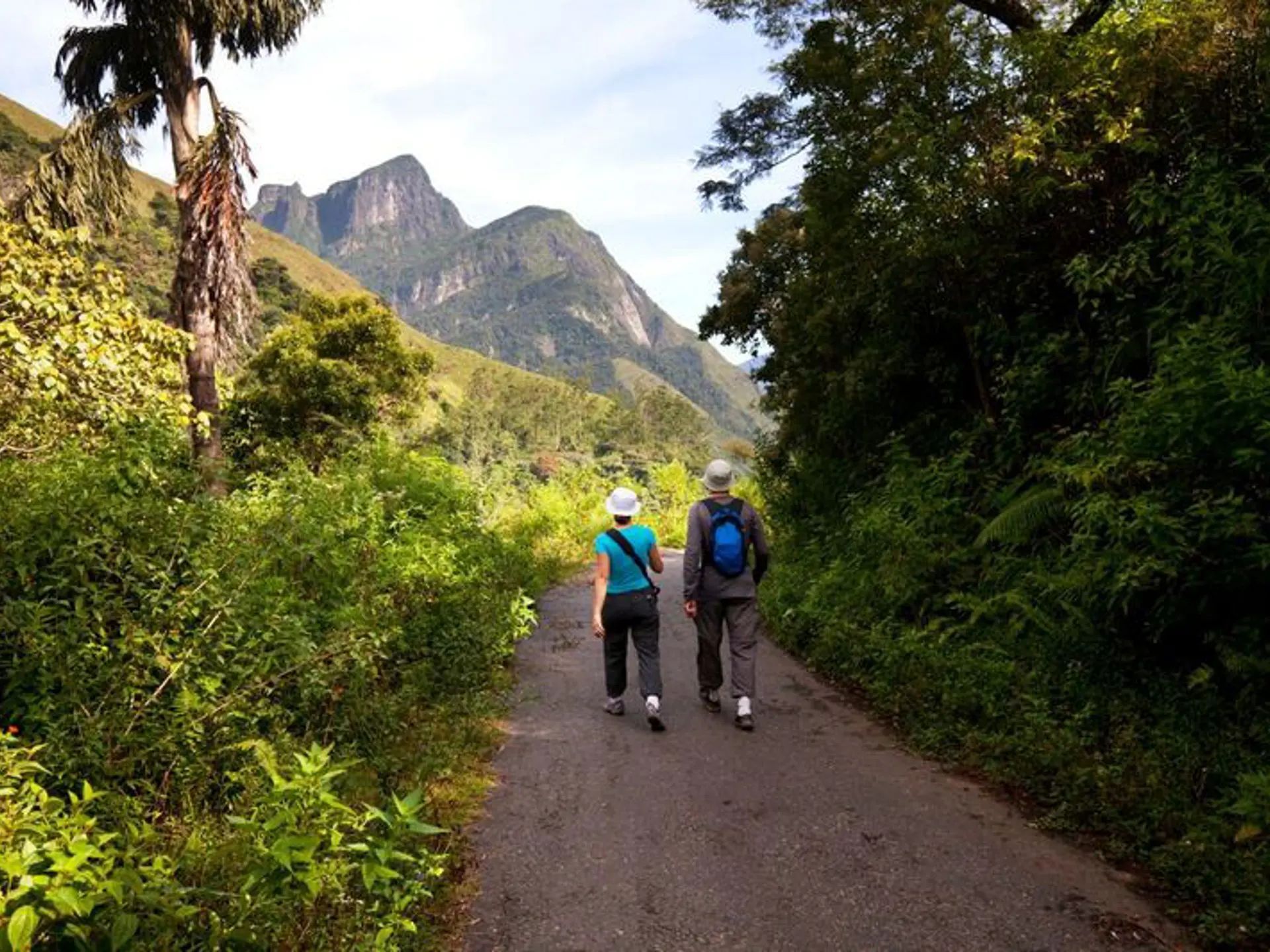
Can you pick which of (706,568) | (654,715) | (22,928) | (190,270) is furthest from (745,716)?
(190,270)

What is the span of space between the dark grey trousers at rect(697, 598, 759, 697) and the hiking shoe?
573 mm

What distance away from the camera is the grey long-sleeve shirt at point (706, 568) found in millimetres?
6152

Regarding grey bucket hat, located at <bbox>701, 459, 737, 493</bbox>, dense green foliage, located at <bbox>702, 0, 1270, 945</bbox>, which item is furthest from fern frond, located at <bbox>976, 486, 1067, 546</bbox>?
grey bucket hat, located at <bbox>701, 459, 737, 493</bbox>

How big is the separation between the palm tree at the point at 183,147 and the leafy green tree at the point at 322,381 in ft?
47.9

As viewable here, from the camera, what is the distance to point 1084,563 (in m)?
4.95

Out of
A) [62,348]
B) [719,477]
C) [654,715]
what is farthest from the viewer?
[62,348]

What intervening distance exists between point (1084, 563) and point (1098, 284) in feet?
8.03

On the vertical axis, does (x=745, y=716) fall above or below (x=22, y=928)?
below

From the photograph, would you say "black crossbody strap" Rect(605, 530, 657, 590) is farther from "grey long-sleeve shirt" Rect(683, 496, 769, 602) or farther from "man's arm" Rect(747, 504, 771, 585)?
"man's arm" Rect(747, 504, 771, 585)

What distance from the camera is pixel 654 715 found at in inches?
232

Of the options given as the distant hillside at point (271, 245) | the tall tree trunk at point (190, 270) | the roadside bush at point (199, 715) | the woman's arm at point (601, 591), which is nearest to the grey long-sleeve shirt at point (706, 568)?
the woman's arm at point (601, 591)

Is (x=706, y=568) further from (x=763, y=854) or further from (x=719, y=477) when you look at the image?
(x=763, y=854)

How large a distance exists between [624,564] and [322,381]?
25.2 meters

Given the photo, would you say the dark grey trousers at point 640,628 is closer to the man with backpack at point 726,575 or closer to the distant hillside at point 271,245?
the man with backpack at point 726,575
